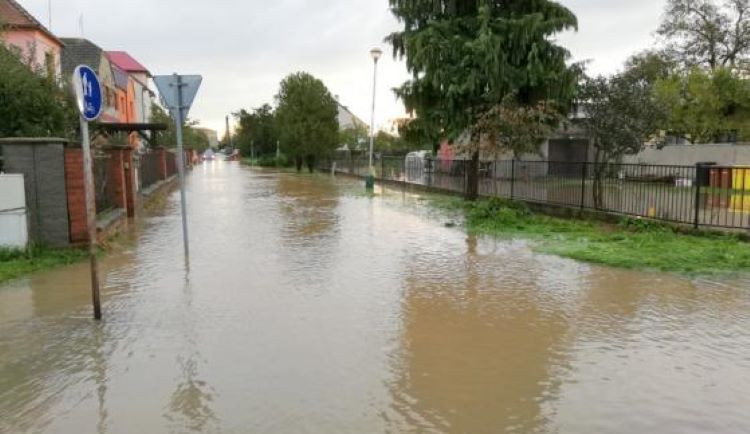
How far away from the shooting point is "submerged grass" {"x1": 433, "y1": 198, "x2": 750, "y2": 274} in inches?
380

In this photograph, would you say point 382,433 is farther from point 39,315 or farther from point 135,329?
point 39,315

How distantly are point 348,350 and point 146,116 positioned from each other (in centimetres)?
6276

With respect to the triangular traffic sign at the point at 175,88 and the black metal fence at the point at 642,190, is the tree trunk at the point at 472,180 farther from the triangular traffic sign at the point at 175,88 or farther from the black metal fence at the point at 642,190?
the triangular traffic sign at the point at 175,88

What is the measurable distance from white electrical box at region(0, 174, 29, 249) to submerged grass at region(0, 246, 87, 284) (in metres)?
0.16

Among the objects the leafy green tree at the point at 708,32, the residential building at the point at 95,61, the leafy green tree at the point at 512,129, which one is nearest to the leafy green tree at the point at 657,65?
the leafy green tree at the point at 708,32

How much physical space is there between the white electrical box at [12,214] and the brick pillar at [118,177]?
6333 mm

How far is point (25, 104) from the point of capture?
13391 mm

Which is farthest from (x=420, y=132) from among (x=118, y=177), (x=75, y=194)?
(x=75, y=194)

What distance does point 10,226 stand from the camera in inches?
380

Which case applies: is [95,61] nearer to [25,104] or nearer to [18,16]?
[18,16]

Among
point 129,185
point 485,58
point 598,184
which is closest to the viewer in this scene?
point 598,184

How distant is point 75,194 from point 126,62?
61734 millimetres

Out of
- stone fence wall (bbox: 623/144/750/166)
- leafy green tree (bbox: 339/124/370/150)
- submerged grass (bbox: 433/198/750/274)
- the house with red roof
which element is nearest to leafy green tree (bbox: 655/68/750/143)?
stone fence wall (bbox: 623/144/750/166)

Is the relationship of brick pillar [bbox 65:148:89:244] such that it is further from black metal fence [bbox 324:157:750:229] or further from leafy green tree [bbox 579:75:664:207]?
leafy green tree [bbox 579:75:664:207]
